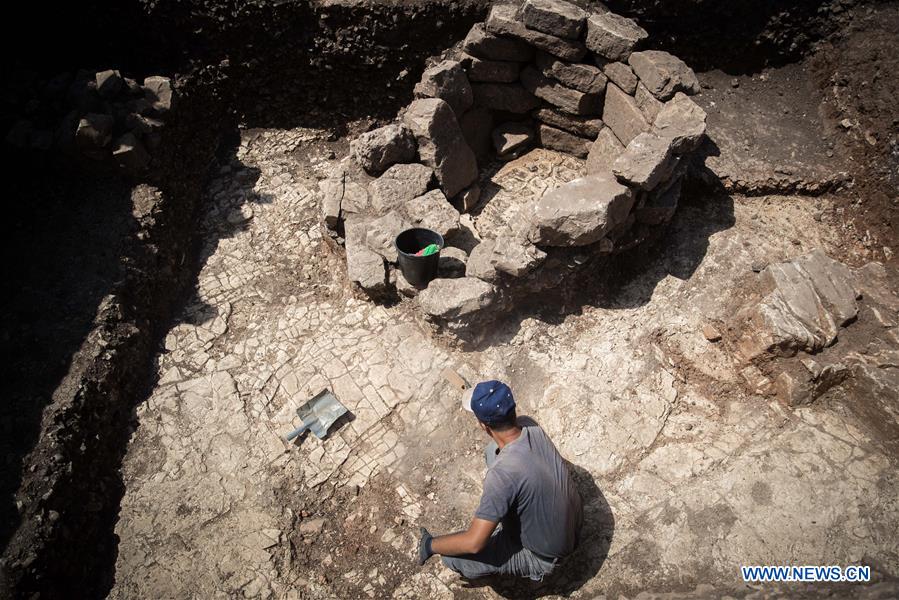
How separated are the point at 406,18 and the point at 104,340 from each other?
4878 mm

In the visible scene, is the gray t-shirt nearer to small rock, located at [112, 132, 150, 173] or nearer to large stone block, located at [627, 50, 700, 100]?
large stone block, located at [627, 50, 700, 100]

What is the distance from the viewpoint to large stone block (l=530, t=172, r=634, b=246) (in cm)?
502

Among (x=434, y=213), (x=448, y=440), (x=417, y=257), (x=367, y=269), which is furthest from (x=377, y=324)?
(x=448, y=440)

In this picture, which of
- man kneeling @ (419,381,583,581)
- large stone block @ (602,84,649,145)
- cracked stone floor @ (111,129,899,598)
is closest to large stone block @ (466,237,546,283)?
cracked stone floor @ (111,129,899,598)

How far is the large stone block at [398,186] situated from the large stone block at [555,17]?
196 centimetres

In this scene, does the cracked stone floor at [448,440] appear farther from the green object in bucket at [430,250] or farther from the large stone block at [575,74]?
the large stone block at [575,74]

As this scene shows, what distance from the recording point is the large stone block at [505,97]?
690 cm

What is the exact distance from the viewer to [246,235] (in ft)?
21.0

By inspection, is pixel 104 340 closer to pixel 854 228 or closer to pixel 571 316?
pixel 571 316

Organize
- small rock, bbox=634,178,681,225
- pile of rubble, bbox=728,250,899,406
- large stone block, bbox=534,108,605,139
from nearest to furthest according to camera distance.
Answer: pile of rubble, bbox=728,250,899,406 < small rock, bbox=634,178,681,225 < large stone block, bbox=534,108,605,139

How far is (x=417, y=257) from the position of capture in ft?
17.1

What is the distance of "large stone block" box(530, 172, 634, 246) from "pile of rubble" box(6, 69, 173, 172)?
14.1ft

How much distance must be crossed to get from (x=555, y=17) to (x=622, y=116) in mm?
1279

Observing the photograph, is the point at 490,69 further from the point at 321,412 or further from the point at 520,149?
the point at 321,412
